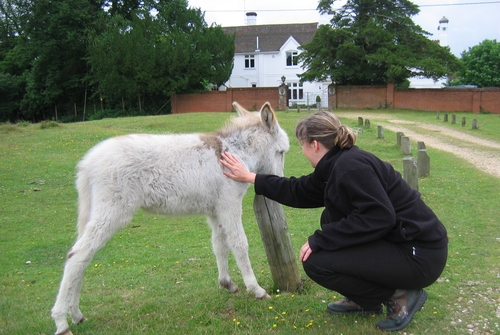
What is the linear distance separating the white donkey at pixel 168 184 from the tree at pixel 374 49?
134 feet

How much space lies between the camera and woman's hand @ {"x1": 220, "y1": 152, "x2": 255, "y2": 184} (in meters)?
5.06

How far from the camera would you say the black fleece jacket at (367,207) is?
3812 mm

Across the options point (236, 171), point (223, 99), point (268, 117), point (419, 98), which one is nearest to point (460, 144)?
point (268, 117)

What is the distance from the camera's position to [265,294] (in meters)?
5.21

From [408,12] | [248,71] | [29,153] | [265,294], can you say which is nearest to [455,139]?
[29,153]

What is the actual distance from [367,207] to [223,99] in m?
44.8

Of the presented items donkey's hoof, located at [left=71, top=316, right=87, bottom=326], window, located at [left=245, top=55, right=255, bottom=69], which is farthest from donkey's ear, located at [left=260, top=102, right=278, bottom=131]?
window, located at [left=245, top=55, right=255, bottom=69]

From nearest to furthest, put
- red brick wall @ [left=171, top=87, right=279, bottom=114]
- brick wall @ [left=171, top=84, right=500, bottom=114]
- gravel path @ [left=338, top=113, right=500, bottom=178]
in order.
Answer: gravel path @ [left=338, top=113, right=500, bottom=178] < brick wall @ [left=171, top=84, right=500, bottom=114] < red brick wall @ [left=171, top=87, right=279, bottom=114]

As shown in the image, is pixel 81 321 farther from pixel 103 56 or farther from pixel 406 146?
pixel 103 56

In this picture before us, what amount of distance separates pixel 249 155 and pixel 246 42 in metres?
63.2

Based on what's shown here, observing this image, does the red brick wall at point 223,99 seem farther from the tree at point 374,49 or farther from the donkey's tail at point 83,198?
the donkey's tail at point 83,198

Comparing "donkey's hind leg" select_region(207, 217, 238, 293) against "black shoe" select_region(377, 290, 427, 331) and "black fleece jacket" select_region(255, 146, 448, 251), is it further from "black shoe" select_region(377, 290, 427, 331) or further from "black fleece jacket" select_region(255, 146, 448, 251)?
"black shoe" select_region(377, 290, 427, 331)

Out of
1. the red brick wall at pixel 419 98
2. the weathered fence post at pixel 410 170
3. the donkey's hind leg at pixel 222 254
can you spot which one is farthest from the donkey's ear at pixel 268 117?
the red brick wall at pixel 419 98

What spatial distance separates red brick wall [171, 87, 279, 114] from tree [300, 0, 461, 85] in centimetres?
447
